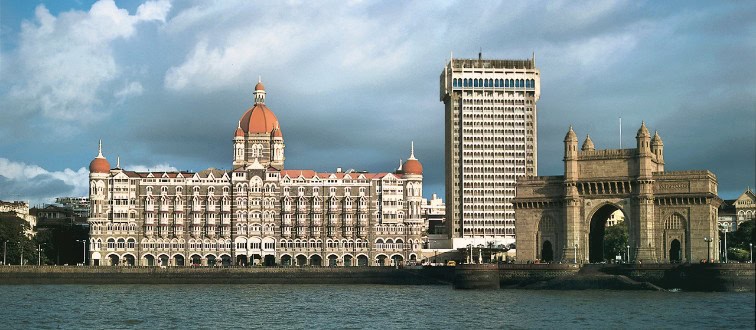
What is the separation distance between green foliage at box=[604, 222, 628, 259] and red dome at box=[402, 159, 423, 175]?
33482 mm

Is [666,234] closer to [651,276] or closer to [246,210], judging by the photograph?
[651,276]

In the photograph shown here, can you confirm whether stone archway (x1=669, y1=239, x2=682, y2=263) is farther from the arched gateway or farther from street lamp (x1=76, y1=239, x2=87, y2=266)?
street lamp (x1=76, y1=239, x2=87, y2=266)

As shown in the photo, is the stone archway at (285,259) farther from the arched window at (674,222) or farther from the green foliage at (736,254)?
the arched window at (674,222)

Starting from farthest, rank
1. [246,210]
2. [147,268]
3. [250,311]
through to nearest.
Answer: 1. [246,210]
2. [147,268]
3. [250,311]

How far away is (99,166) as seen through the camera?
185 metres

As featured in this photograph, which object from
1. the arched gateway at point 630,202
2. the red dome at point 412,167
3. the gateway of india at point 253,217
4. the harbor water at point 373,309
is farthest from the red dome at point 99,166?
the arched gateway at point 630,202

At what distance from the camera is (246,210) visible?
187 m

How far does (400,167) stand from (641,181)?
73252 mm

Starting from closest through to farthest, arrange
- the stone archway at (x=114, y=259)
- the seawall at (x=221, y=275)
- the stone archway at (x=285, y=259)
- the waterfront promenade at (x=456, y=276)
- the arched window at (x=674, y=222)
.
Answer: the waterfront promenade at (x=456, y=276), the arched window at (x=674, y=222), the seawall at (x=221, y=275), the stone archway at (x=114, y=259), the stone archway at (x=285, y=259)

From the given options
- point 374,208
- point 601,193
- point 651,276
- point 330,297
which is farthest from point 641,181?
point 374,208

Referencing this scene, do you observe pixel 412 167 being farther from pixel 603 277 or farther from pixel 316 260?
pixel 603 277

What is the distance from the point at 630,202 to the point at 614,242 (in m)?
46.7

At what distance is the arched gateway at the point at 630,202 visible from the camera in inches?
5084

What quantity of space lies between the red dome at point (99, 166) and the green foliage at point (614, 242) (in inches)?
3290
